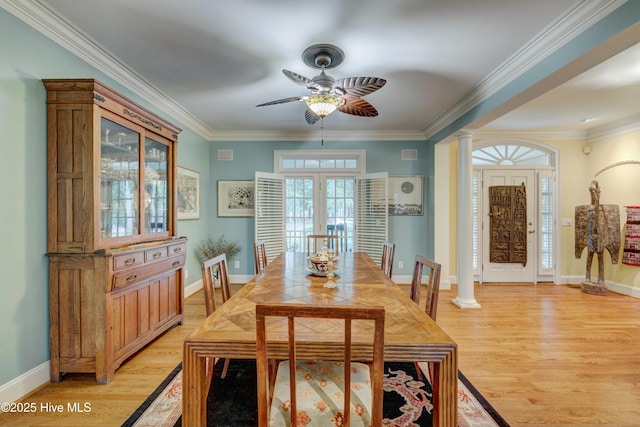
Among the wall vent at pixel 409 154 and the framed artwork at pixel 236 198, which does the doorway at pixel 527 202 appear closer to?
the wall vent at pixel 409 154

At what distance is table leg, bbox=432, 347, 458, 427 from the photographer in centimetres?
112

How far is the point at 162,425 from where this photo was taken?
170 cm

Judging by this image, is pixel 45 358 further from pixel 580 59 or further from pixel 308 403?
pixel 580 59

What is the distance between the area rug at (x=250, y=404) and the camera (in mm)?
1737

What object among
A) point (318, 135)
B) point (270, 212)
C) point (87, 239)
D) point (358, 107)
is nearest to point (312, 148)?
point (318, 135)

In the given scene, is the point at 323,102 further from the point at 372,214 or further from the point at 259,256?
the point at 372,214

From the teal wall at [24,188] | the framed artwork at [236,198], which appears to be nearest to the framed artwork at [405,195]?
the framed artwork at [236,198]

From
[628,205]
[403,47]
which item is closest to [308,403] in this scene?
[403,47]

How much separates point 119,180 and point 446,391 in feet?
8.79

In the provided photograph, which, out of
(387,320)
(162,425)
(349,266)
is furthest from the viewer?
(349,266)

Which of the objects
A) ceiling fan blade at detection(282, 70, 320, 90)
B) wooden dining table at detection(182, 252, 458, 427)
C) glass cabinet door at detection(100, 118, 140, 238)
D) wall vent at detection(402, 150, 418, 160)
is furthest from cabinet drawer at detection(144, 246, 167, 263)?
wall vent at detection(402, 150, 418, 160)

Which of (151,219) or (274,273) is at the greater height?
(151,219)

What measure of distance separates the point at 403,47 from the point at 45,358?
3572 millimetres

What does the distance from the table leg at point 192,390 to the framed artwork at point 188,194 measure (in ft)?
10.7
